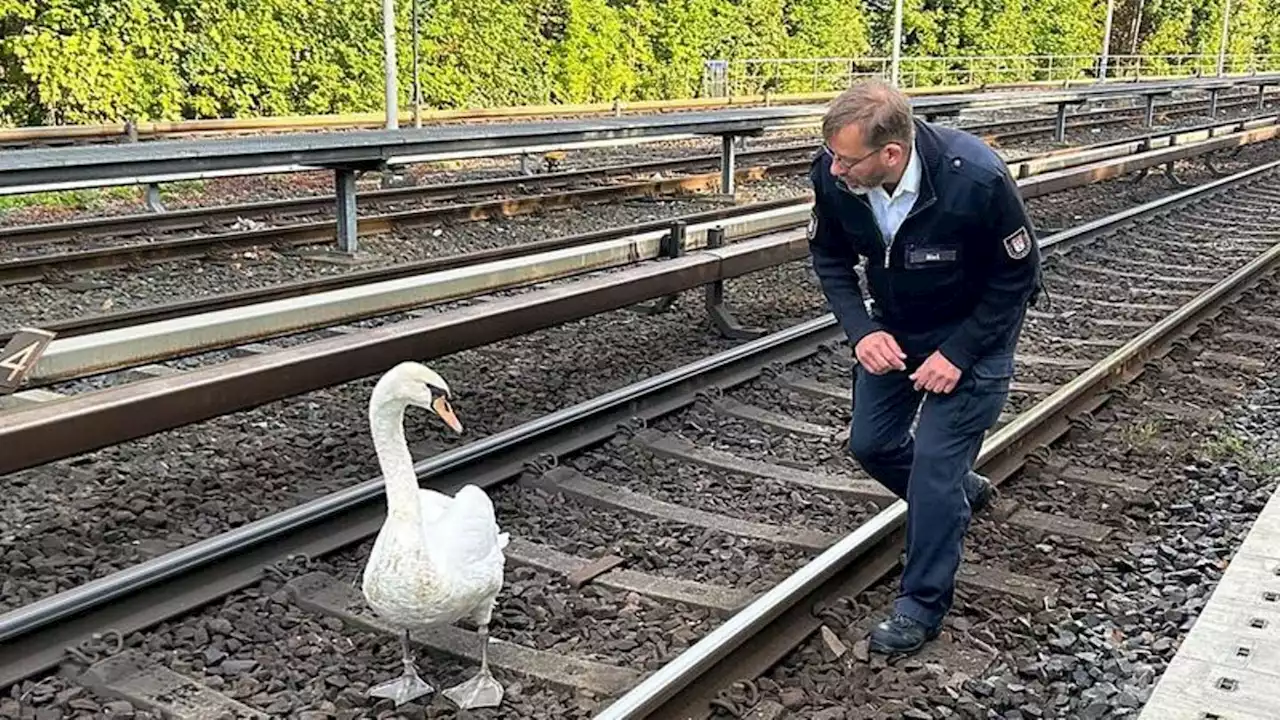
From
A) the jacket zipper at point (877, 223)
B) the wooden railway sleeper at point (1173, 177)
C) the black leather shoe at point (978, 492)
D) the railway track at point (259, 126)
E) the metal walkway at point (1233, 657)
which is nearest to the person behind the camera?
the metal walkway at point (1233, 657)

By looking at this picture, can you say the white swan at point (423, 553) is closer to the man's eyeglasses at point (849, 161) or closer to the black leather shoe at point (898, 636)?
the black leather shoe at point (898, 636)

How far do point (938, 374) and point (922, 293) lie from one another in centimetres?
26

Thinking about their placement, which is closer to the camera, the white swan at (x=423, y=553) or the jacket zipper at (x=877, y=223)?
the white swan at (x=423, y=553)

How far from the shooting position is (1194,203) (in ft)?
49.2

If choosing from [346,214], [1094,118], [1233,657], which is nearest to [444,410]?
[1233,657]

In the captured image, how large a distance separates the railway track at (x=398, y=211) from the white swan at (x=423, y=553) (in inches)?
184

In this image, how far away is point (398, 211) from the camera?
13250 millimetres

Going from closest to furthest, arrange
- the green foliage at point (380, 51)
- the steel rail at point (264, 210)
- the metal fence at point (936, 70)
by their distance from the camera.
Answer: the steel rail at point (264, 210) < the green foliage at point (380, 51) < the metal fence at point (936, 70)

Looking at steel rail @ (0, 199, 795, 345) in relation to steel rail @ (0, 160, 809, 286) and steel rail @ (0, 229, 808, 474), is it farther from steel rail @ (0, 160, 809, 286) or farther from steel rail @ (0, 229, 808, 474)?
steel rail @ (0, 160, 809, 286)

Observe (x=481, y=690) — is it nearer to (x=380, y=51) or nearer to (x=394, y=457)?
(x=394, y=457)

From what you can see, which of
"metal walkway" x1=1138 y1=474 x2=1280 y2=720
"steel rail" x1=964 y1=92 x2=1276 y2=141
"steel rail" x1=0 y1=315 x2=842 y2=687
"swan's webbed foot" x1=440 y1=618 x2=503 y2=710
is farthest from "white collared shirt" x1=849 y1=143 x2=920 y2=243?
"steel rail" x1=964 y1=92 x2=1276 y2=141

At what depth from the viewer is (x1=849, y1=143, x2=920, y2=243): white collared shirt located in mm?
3861

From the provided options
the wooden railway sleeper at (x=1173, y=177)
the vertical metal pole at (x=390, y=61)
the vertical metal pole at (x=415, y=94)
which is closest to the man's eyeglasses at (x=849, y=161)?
the vertical metal pole at (x=390, y=61)

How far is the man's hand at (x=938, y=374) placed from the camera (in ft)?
13.3
